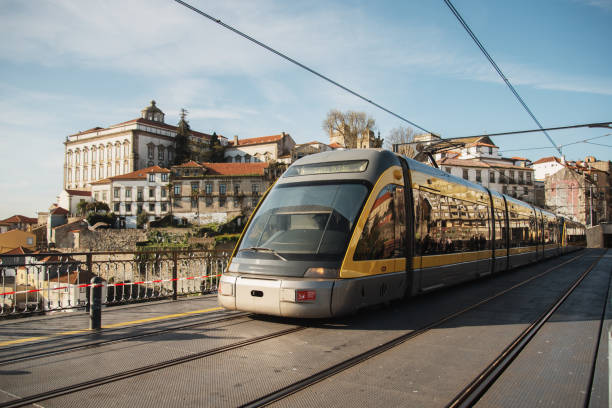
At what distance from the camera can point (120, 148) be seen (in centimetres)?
9738

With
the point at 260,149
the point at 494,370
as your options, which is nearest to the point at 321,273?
the point at 494,370

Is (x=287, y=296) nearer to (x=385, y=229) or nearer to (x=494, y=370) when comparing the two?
(x=385, y=229)

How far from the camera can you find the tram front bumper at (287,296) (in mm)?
6562

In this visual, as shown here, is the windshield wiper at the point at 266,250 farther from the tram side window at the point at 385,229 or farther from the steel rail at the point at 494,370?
the steel rail at the point at 494,370

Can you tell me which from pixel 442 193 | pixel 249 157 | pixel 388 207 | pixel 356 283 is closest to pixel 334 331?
pixel 356 283

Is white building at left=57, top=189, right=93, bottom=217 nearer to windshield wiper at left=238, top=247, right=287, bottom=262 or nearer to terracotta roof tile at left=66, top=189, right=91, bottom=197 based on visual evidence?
terracotta roof tile at left=66, top=189, right=91, bottom=197

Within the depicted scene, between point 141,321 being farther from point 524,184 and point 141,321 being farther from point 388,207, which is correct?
point 524,184

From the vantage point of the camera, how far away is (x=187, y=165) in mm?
77625

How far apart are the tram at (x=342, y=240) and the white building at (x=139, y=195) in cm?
7393

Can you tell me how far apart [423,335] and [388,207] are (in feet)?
8.08

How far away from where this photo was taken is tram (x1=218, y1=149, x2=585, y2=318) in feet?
22.1

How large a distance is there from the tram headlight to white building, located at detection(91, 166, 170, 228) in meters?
75.7

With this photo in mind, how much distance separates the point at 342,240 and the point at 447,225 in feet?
15.5

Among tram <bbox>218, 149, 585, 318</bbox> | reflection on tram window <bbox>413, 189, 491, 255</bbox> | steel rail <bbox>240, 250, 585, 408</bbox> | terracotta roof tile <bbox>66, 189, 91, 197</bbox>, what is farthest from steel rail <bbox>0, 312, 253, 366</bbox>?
terracotta roof tile <bbox>66, 189, 91, 197</bbox>
